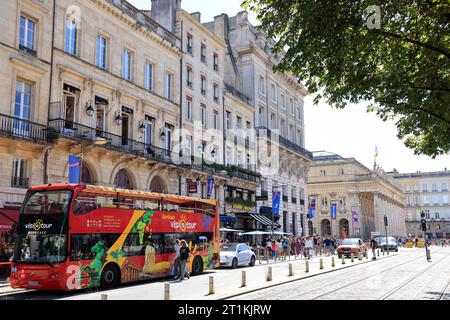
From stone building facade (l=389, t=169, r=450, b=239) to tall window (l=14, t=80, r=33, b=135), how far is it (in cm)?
12458

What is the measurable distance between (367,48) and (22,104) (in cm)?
1739

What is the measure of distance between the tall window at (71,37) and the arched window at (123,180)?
24.6ft

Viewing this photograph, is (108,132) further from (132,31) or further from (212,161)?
(212,161)

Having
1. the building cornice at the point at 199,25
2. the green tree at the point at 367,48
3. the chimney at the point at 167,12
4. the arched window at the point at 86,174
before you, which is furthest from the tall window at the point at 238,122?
the green tree at the point at 367,48

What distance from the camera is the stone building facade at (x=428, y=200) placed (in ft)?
433

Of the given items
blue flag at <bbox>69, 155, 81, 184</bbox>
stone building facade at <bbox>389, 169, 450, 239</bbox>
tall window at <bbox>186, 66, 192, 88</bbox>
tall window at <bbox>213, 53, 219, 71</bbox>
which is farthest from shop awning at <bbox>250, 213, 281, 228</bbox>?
stone building facade at <bbox>389, 169, 450, 239</bbox>

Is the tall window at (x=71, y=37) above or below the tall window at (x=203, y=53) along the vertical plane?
below

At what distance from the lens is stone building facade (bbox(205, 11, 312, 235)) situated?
5053cm

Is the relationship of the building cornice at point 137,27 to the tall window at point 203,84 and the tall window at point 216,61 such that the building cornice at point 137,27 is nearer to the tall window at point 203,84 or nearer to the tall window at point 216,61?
the tall window at point 203,84

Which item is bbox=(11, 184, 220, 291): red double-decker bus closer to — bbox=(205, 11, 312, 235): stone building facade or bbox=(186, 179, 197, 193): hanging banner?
bbox=(186, 179, 197, 193): hanging banner

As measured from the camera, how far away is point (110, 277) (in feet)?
56.6

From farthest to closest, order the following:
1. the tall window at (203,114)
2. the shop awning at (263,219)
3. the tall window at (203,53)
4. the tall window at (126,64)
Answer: the shop awning at (263,219) < the tall window at (203,53) < the tall window at (203,114) < the tall window at (126,64)

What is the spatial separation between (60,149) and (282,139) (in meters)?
33.8
